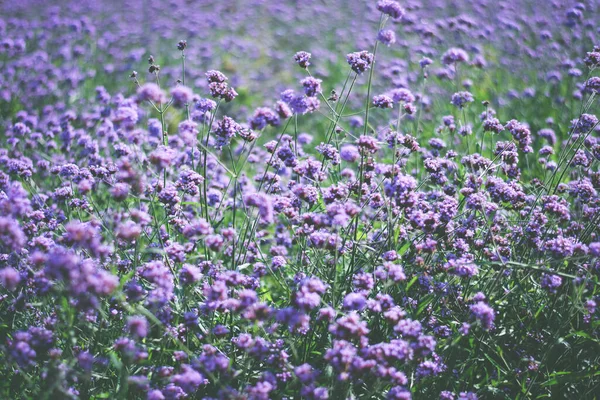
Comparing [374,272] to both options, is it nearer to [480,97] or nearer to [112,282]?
[112,282]

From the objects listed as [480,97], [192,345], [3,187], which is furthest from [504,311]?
[480,97]

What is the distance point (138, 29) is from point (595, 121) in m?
9.94

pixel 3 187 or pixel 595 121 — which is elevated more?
pixel 595 121

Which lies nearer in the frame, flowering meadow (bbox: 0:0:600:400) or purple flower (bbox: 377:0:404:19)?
flowering meadow (bbox: 0:0:600:400)

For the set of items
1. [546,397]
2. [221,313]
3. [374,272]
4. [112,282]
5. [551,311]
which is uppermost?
[112,282]

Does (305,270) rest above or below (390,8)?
below

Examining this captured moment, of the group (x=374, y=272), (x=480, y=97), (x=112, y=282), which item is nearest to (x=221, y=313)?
(x=374, y=272)

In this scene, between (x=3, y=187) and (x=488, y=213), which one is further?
(x=3, y=187)

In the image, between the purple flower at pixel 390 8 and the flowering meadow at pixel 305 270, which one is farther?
the purple flower at pixel 390 8

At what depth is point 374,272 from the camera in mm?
2947

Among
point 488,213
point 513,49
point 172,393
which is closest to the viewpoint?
point 172,393

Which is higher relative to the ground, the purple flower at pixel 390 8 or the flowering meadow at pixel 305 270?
the purple flower at pixel 390 8

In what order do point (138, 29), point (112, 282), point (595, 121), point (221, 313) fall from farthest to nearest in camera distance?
point (138, 29)
point (595, 121)
point (221, 313)
point (112, 282)

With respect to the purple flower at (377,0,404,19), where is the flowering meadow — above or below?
below
